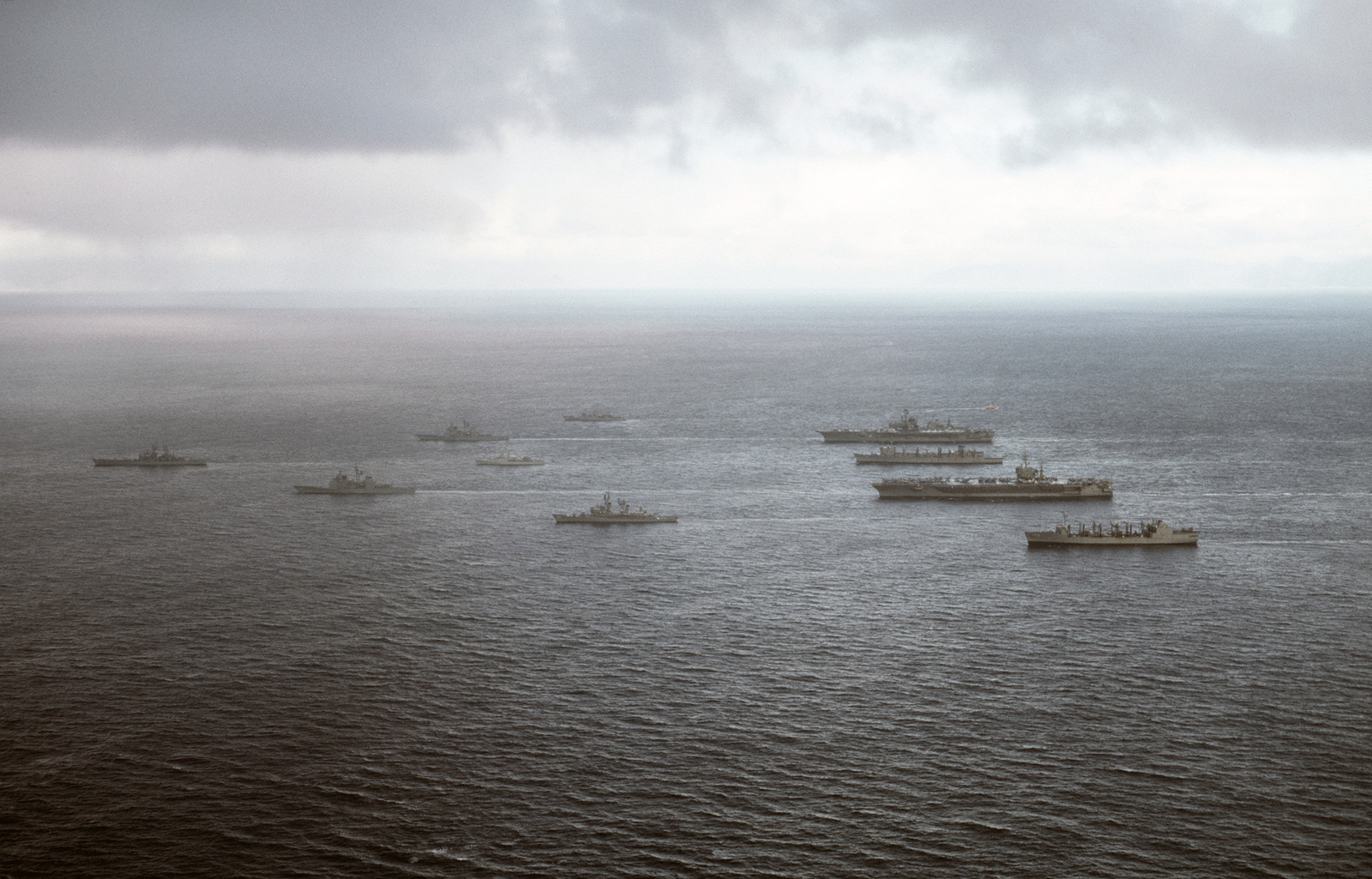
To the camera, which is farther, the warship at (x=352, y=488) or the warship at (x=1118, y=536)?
the warship at (x=352, y=488)

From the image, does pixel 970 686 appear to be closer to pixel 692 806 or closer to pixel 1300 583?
pixel 692 806

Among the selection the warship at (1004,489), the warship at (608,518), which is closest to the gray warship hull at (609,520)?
the warship at (608,518)

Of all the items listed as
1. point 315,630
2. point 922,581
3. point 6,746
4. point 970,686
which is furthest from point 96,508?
point 970,686

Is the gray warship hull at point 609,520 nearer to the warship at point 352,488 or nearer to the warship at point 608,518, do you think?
the warship at point 608,518

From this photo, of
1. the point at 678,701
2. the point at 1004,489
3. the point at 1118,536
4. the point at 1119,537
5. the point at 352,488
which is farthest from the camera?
the point at 1004,489

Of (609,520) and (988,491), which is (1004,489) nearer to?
(988,491)

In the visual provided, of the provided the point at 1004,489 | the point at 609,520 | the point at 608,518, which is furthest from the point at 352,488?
the point at 1004,489

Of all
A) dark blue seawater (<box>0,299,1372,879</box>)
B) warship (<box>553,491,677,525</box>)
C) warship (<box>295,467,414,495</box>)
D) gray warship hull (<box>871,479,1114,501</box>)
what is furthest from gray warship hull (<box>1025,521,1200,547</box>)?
warship (<box>295,467,414,495</box>)

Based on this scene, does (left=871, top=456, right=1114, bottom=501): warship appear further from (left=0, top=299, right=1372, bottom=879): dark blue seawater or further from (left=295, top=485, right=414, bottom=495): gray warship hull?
(left=295, top=485, right=414, bottom=495): gray warship hull
